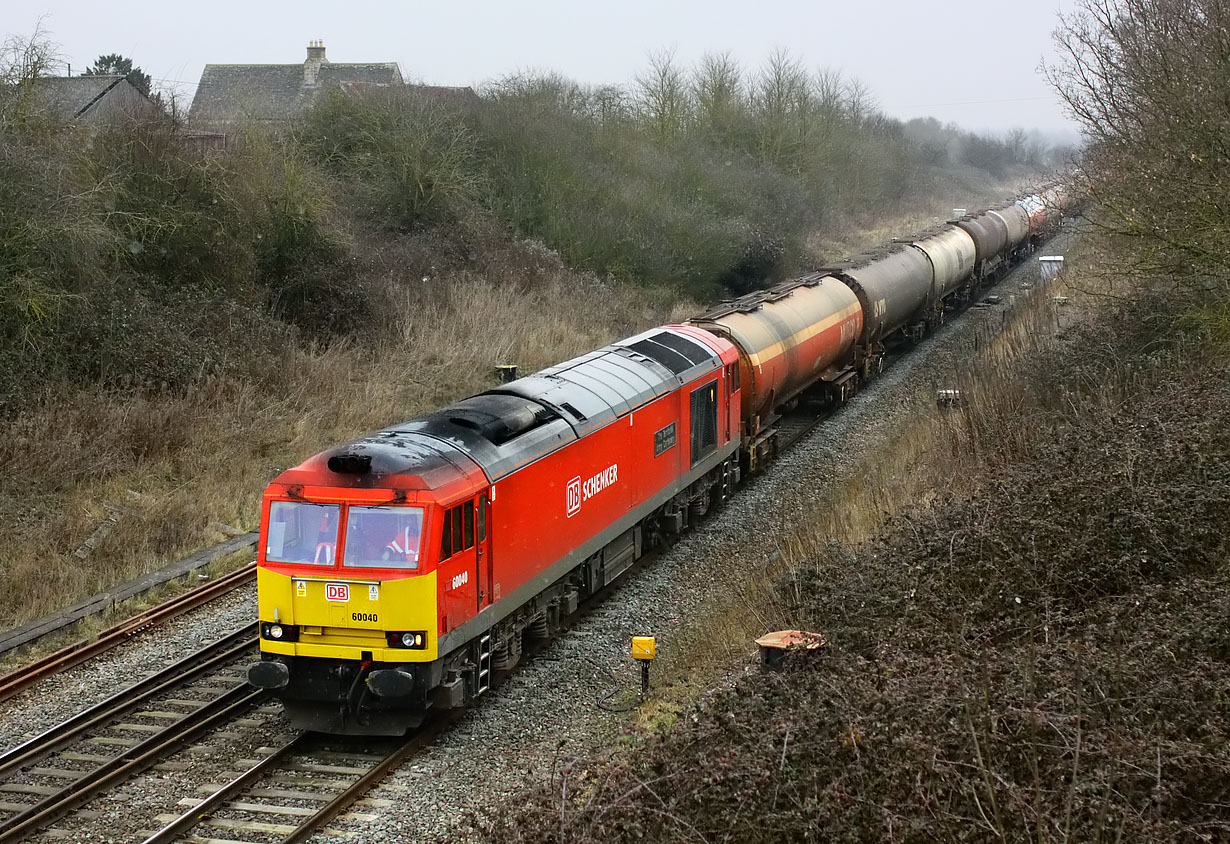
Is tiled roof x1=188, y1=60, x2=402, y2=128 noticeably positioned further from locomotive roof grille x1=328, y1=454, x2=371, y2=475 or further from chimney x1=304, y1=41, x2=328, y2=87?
locomotive roof grille x1=328, y1=454, x2=371, y2=475

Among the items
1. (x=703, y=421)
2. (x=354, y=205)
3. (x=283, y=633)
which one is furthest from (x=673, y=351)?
(x=354, y=205)

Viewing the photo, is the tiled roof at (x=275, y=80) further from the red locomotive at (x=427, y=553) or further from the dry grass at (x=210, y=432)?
the red locomotive at (x=427, y=553)

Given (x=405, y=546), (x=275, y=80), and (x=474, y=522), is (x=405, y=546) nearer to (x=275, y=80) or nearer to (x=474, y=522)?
(x=474, y=522)

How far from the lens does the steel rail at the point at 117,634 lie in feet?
36.9

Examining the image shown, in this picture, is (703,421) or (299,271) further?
(299,271)

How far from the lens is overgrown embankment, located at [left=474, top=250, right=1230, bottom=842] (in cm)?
581

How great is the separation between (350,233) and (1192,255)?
1988 cm

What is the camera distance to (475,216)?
107ft

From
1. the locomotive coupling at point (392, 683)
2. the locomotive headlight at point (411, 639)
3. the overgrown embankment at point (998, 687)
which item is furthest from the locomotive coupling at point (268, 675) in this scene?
the overgrown embankment at point (998, 687)

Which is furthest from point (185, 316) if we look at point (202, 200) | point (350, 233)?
point (350, 233)

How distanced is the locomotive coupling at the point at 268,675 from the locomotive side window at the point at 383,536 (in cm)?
104

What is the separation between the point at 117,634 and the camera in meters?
12.4

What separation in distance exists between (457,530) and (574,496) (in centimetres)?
246

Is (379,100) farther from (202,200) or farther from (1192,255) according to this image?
(1192,255)
